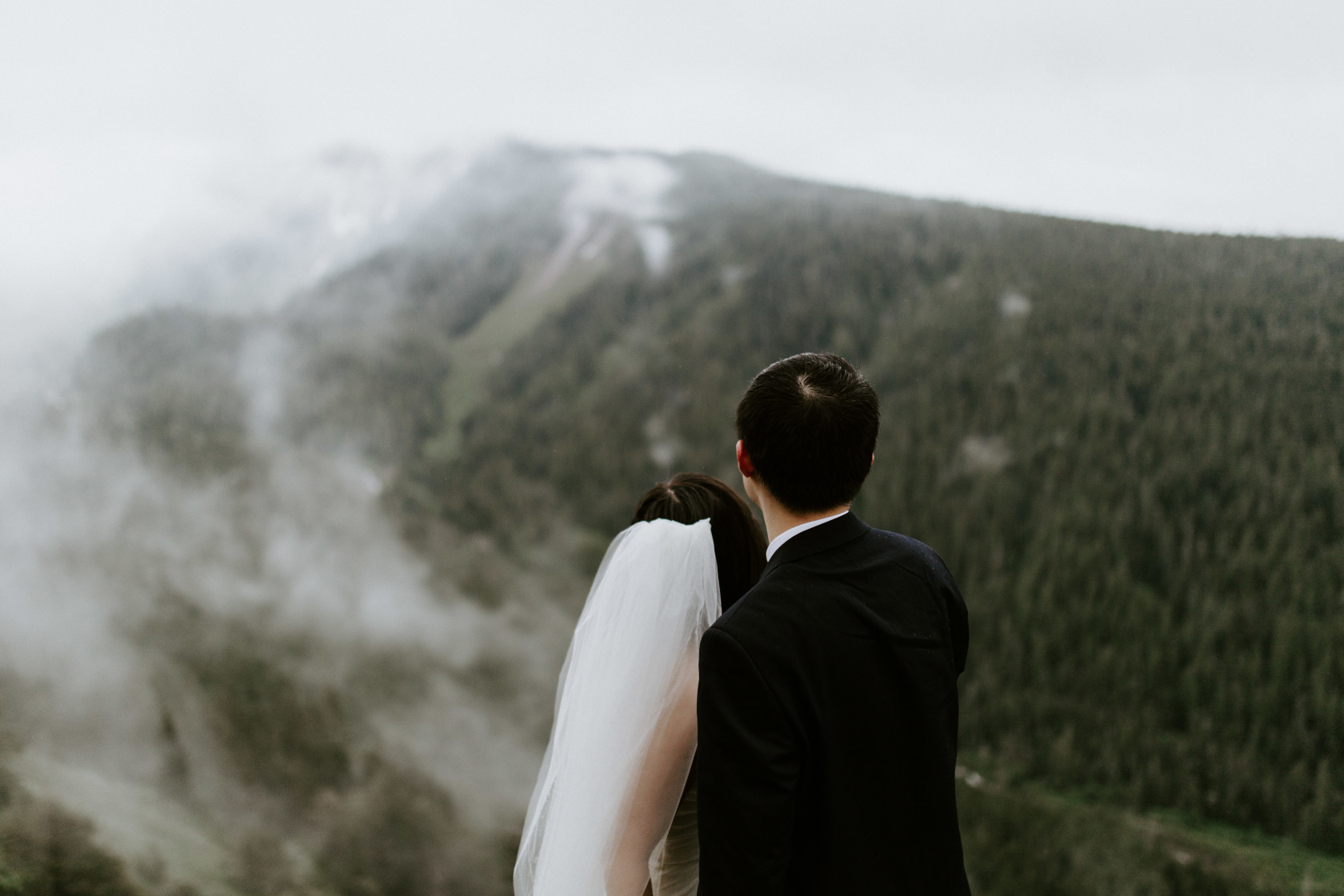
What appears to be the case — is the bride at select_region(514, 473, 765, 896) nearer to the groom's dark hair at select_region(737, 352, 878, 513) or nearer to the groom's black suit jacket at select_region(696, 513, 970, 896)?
the groom's black suit jacket at select_region(696, 513, 970, 896)

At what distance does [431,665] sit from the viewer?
32812 mm

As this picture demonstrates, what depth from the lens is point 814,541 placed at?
2.06 meters

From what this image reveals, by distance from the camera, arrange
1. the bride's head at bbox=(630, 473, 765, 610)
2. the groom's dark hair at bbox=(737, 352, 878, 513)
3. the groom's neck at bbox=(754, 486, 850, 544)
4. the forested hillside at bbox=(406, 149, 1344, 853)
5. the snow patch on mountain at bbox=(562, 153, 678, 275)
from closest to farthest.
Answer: the groom's dark hair at bbox=(737, 352, 878, 513), the groom's neck at bbox=(754, 486, 850, 544), the bride's head at bbox=(630, 473, 765, 610), the forested hillside at bbox=(406, 149, 1344, 853), the snow patch on mountain at bbox=(562, 153, 678, 275)

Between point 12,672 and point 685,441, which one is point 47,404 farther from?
point 685,441

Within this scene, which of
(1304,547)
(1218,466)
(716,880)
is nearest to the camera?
(716,880)

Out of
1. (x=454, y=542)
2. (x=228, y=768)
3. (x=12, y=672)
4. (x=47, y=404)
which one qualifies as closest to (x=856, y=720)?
(x=12, y=672)

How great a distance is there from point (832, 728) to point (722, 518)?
4.13 ft

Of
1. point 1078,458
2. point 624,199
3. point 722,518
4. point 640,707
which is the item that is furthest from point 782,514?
point 624,199

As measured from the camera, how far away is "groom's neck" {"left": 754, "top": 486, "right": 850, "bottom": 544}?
212 centimetres

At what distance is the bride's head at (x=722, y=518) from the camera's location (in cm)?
303

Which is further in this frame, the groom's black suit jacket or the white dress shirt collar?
the white dress shirt collar

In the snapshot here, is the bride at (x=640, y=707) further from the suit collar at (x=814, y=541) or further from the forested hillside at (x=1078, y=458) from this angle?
the forested hillside at (x=1078, y=458)

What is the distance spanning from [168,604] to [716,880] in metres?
29.3

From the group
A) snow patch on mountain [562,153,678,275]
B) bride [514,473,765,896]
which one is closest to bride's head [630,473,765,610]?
bride [514,473,765,896]
